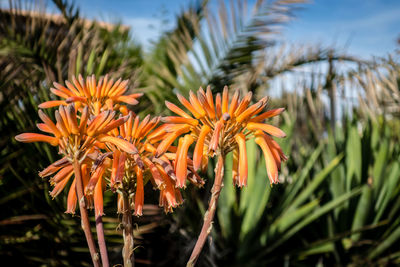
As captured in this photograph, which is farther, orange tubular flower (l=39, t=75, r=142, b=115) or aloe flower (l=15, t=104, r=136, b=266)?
orange tubular flower (l=39, t=75, r=142, b=115)

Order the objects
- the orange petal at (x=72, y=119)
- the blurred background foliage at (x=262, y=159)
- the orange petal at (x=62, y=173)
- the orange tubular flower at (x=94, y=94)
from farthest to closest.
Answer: the blurred background foliage at (x=262, y=159)
the orange tubular flower at (x=94, y=94)
the orange petal at (x=62, y=173)
the orange petal at (x=72, y=119)

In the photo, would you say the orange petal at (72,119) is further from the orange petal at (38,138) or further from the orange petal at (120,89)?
the orange petal at (120,89)

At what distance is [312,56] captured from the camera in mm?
3021

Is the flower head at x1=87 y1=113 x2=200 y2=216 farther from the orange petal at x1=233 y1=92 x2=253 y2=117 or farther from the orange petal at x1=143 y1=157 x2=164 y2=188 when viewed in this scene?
the orange petal at x1=233 y1=92 x2=253 y2=117

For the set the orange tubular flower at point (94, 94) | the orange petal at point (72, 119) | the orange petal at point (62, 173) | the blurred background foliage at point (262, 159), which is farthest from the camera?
the blurred background foliage at point (262, 159)

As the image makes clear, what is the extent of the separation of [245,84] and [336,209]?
1.18 m

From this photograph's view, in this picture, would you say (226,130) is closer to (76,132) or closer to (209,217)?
(209,217)

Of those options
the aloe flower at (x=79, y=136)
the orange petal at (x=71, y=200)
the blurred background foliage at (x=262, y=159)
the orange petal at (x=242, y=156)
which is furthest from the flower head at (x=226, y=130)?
the blurred background foliage at (x=262, y=159)

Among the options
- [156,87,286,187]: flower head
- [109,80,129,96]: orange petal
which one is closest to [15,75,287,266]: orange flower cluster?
[156,87,286,187]: flower head

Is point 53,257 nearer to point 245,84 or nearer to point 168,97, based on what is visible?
point 168,97

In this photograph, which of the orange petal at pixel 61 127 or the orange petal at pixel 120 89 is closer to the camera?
the orange petal at pixel 61 127

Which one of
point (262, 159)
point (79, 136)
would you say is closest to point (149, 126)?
point (79, 136)

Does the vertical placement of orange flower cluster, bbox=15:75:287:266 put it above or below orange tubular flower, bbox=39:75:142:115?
below

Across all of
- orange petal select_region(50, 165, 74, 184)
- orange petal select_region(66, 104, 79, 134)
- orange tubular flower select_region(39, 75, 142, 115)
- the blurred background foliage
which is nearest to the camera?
orange petal select_region(66, 104, 79, 134)
